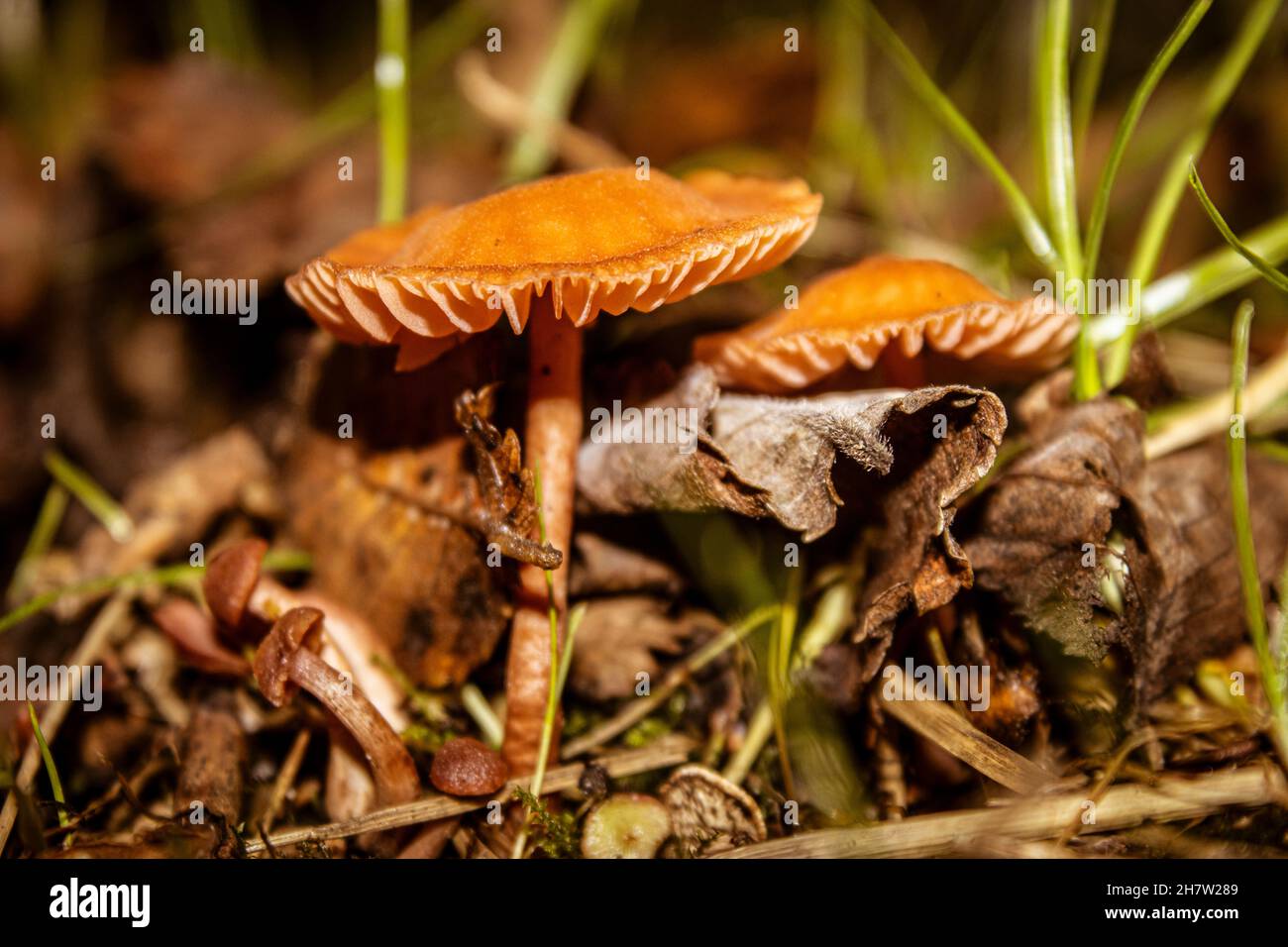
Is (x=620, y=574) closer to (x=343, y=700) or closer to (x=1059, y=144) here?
(x=343, y=700)

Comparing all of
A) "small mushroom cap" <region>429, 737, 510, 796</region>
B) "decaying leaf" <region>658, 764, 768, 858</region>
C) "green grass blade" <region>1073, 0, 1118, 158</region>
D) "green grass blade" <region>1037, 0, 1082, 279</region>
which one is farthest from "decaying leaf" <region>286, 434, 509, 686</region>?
"green grass blade" <region>1073, 0, 1118, 158</region>

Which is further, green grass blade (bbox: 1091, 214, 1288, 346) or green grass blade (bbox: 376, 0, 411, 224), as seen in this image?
green grass blade (bbox: 376, 0, 411, 224)

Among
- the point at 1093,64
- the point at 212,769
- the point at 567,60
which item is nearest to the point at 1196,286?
the point at 1093,64

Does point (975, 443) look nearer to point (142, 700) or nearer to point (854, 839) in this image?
point (854, 839)

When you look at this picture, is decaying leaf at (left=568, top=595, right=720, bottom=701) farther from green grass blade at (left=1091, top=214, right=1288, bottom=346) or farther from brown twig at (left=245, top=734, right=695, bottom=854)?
green grass blade at (left=1091, top=214, right=1288, bottom=346)

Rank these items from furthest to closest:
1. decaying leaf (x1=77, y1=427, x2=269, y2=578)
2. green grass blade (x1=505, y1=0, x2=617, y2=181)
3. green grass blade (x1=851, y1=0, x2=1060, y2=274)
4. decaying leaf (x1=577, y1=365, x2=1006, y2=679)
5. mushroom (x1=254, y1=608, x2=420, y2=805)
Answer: green grass blade (x1=505, y1=0, x2=617, y2=181) < decaying leaf (x1=77, y1=427, x2=269, y2=578) < green grass blade (x1=851, y1=0, x2=1060, y2=274) < mushroom (x1=254, y1=608, x2=420, y2=805) < decaying leaf (x1=577, y1=365, x2=1006, y2=679)

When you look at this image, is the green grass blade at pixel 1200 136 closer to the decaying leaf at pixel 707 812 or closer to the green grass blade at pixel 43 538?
the decaying leaf at pixel 707 812
